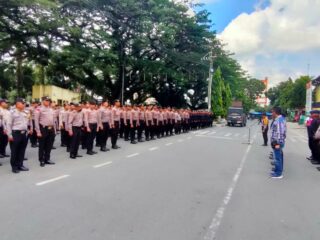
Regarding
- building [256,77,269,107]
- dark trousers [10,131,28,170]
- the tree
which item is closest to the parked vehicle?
the tree

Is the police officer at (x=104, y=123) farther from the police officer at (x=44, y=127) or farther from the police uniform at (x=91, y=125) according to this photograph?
the police officer at (x=44, y=127)

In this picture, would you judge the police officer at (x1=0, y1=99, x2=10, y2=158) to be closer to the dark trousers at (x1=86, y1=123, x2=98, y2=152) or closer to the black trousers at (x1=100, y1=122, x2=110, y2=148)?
the dark trousers at (x1=86, y1=123, x2=98, y2=152)

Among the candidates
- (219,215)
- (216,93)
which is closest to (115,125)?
(219,215)

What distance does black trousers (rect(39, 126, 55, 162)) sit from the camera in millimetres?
10539

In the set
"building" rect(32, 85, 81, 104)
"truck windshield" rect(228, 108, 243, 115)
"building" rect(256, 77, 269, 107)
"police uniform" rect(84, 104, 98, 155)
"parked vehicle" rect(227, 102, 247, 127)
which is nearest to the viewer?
"police uniform" rect(84, 104, 98, 155)

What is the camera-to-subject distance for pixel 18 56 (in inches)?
1256

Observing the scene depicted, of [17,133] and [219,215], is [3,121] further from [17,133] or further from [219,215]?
[219,215]

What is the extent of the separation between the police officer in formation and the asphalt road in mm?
744

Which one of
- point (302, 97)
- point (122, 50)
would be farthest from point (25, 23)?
point (302, 97)

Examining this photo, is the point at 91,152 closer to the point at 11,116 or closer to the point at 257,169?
the point at 11,116

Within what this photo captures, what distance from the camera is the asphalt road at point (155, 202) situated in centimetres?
521

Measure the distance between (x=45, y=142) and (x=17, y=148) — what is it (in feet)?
4.15

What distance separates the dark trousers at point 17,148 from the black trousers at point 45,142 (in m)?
0.85

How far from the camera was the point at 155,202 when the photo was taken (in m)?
6.79
